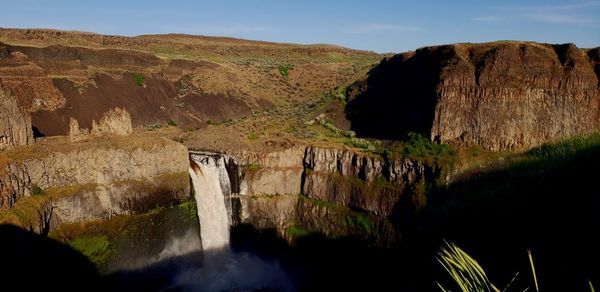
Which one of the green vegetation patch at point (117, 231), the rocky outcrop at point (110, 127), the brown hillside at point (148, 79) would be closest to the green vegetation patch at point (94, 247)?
the green vegetation patch at point (117, 231)

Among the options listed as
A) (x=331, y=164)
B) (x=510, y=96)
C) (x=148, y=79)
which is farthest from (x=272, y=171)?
(x=148, y=79)

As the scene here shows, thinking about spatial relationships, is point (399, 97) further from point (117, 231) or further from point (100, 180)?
point (117, 231)

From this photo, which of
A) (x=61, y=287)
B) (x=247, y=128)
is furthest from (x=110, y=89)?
(x=61, y=287)

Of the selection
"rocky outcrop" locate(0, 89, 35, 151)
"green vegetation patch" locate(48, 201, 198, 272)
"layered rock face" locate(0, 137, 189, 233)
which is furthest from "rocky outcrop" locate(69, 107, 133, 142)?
"green vegetation patch" locate(48, 201, 198, 272)

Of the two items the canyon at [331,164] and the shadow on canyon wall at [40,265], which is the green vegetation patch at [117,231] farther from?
the shadow on canyon wall at [40,265]

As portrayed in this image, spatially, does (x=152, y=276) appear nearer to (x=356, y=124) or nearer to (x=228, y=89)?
(x=356, y=124)

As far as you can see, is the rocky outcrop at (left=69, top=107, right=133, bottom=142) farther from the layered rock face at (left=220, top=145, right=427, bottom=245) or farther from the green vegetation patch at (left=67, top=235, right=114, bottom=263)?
the layered rock face at (left=220, top=145, right=427, bottom=245)
